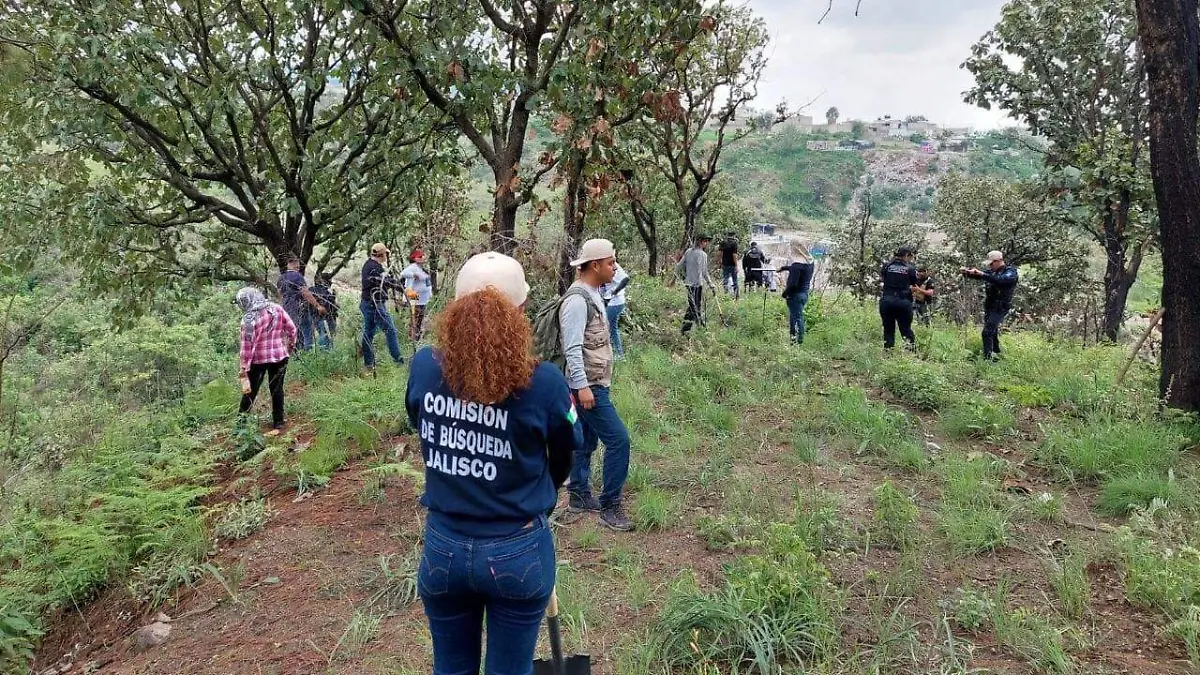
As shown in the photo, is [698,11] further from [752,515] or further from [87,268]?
[87,268]

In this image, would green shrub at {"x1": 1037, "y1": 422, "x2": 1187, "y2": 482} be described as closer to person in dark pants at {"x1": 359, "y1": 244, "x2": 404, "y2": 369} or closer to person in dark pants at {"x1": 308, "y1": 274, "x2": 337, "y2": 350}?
person in dark pants at {"x1": 359, "y1": 244, "x2": 404, "y2": 369}

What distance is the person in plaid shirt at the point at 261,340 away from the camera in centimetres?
600

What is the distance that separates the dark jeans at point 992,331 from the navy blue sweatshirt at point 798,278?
2136 mm

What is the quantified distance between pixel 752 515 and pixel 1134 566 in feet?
6.46

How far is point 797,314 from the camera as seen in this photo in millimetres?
9008

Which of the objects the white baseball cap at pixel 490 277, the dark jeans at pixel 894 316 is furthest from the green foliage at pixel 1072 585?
the dark jeans at pixel 894 316

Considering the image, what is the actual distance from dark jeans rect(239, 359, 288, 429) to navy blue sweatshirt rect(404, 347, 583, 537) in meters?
4.72

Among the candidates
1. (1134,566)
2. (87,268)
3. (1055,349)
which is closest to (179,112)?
(87,268)

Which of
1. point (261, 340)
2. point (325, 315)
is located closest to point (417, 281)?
point (325, 315)

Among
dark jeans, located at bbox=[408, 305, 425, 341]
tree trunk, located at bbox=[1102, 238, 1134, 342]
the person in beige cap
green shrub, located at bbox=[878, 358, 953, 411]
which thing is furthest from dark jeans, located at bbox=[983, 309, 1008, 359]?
tree trunk, located at bbox=[1102, 238, 1134, 342]

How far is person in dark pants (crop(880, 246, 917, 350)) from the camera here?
8188 mm

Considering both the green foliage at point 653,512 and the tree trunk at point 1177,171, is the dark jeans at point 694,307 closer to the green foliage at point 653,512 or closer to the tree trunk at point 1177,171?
the tree trunk at point 1177,171

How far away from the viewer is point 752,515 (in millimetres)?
4301

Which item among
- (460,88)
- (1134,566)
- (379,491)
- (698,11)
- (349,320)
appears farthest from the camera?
(349,320)
